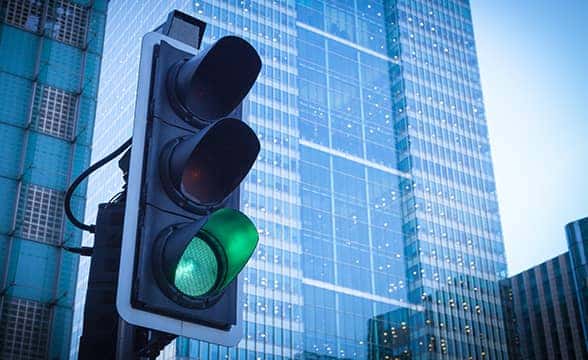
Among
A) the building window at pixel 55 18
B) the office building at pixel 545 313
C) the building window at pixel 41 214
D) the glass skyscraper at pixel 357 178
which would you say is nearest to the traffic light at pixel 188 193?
the building window at pixel 41 214

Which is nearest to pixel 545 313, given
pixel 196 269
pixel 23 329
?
pixel 23 329

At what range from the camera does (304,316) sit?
236ft

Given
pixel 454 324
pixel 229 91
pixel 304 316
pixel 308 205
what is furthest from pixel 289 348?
pixel 229 91

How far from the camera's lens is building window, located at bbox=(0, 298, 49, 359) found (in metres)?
30.8

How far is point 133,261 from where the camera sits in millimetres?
3445

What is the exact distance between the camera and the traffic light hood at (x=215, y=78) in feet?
12.8

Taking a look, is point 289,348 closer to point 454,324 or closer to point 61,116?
point 454,324

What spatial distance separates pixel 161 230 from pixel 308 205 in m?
74.8

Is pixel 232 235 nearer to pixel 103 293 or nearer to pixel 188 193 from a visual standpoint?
pixel 188 193

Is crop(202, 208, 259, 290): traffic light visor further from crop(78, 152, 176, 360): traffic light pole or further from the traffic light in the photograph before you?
crop(78, 152, 176, 360): traffic light pole

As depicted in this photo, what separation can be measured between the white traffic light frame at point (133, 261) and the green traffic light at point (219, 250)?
0.36ft

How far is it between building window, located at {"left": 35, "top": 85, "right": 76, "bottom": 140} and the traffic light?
115 feet

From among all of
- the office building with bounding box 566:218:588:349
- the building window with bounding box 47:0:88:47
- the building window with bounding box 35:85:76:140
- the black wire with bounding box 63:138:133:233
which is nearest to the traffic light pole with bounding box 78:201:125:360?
the black wire with bounding box 63:138:133:233

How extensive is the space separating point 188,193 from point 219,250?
28cm
